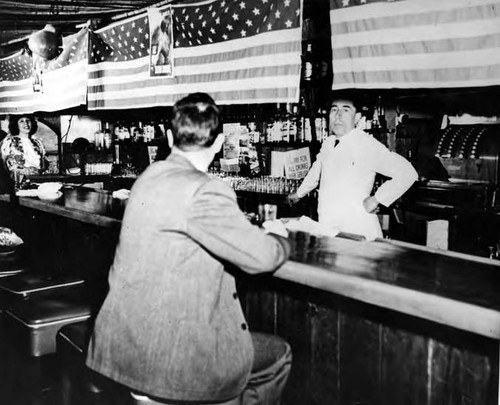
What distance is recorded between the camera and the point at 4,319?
308 cm

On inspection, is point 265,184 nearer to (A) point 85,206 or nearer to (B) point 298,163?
(B) point 298,163

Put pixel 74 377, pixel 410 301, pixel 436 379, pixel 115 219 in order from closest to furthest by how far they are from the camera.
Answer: pixel 410 301 < pixel 436 379 < pixel 74 377 < pixel 115 219

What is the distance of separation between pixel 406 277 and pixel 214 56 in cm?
292

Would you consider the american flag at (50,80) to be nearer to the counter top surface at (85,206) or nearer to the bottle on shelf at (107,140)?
the counter top surface at (85,206)

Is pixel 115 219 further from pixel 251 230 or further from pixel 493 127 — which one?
pixel 493 127

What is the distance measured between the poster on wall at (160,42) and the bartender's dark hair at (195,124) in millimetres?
2881

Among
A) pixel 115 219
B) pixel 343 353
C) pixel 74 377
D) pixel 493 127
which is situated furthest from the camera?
pixel 493 127

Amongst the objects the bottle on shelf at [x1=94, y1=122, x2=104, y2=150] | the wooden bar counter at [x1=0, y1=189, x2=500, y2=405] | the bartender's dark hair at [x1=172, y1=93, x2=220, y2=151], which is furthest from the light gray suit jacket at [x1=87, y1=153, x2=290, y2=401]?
the bottle on shelf at [x1=94, y1=122, x2=104, y2=150]

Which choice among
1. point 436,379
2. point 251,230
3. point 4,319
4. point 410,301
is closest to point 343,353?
point 436,379

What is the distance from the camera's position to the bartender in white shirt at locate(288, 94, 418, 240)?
394 cm

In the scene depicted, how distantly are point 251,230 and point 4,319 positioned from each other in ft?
6.39

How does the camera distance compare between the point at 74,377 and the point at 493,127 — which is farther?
the point at 493,127

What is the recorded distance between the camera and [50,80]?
662 cm

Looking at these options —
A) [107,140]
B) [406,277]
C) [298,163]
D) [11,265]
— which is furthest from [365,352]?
[107,140]
